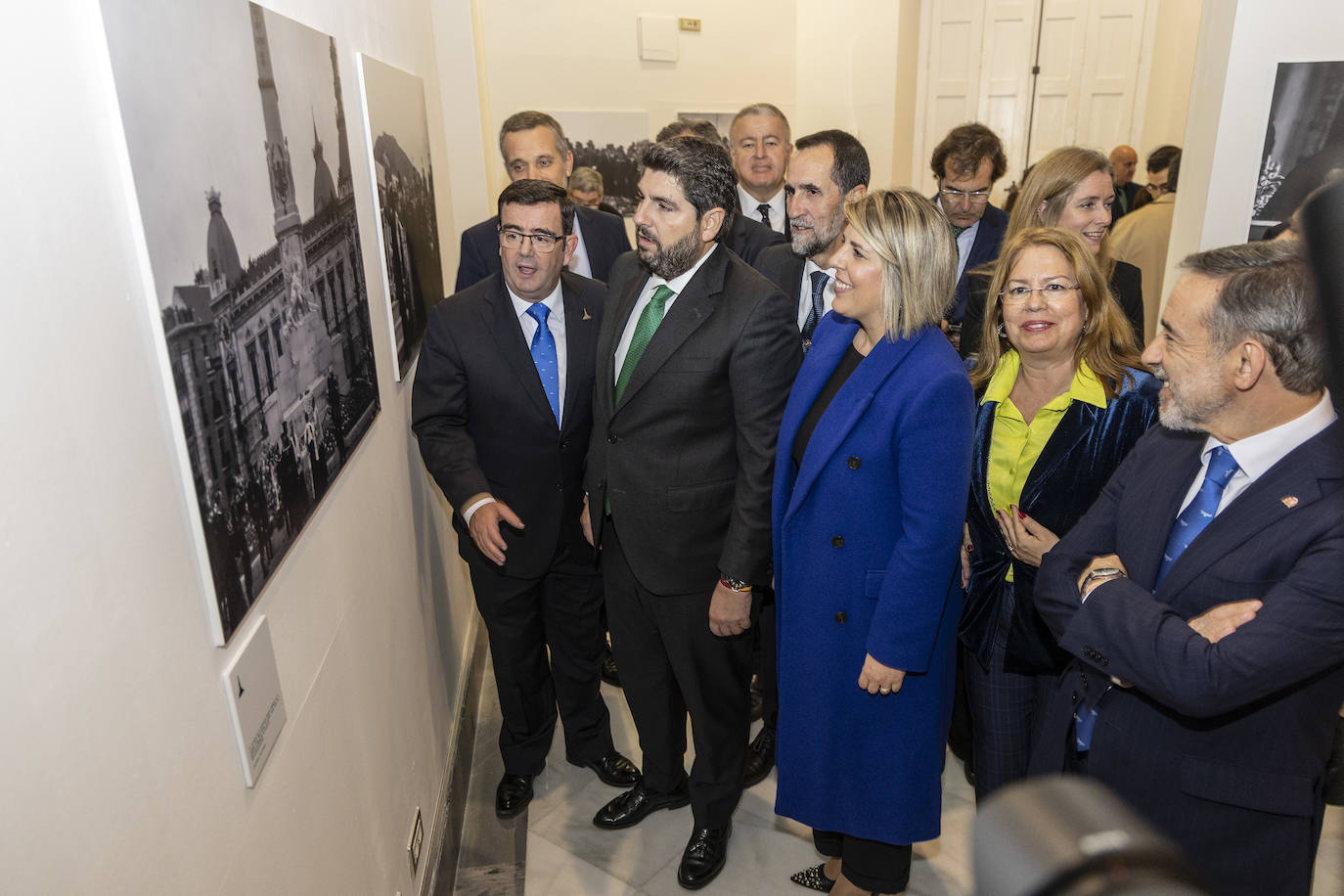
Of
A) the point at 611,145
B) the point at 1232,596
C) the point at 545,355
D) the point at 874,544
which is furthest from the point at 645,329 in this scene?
the point at 611,145

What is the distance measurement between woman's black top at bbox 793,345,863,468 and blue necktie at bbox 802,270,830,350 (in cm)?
89

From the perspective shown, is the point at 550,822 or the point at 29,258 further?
the point at 550,822

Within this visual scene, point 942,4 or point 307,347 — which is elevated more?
point 942,4

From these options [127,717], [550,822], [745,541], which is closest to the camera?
[127,717]

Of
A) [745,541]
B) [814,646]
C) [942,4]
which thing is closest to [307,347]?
[745,541]

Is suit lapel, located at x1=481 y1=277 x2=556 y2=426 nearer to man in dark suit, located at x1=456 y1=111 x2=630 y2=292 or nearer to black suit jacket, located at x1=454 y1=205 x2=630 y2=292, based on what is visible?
black suit jacket, located at x1=454 y1=205 x2=630 y2=292

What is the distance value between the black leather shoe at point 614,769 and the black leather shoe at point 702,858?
0.46 meters

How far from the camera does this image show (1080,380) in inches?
92.6

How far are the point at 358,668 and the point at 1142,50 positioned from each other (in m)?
9.63

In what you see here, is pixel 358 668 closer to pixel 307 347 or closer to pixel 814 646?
pixel 307 347

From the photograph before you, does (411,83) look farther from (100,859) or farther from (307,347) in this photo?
(100,859)

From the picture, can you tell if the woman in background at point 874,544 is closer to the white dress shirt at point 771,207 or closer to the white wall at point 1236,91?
the white wall at point 1236,91

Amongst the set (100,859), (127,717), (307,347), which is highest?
(307,347)

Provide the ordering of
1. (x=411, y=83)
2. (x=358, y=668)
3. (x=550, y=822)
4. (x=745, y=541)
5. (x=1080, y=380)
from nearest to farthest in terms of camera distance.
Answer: (x=358, y=668), (x=1080, y=380), (x=745, y=541), (x=550, y=822), (x=411, y=83)
